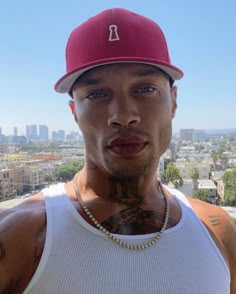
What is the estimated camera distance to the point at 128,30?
549 mm

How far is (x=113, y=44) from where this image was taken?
1.76 feet

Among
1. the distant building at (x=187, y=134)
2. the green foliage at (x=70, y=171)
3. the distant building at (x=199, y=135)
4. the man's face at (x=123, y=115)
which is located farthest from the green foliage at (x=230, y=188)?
the distant building at (x=199, y=135)

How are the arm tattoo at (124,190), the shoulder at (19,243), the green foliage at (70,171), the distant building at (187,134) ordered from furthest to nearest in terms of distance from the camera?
the distant building at (187,134), the green foliage at (70,171), the arm tattoo at (124,190), the shoulder at (19,243)

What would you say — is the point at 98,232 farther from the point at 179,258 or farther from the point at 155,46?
the point at 155,46

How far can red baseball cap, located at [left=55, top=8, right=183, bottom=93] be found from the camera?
534 mm

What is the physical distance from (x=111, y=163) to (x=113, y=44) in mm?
190

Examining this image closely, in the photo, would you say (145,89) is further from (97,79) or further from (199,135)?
(199,135)

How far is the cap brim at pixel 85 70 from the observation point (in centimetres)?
53

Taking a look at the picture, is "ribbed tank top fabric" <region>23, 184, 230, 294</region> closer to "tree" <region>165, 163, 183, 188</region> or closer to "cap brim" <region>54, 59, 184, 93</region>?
"cap brim" <region>54, 59, 184, 93</region>

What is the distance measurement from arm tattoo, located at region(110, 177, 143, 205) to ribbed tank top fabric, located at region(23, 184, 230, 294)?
83 mm

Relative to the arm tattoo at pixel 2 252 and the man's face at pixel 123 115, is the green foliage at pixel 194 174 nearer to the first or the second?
the man's face at pixel 123 115

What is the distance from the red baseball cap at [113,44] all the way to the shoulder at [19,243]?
228 millimetres

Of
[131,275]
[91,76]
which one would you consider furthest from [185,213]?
[91,76]

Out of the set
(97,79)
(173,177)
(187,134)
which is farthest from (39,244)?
(187,134)
